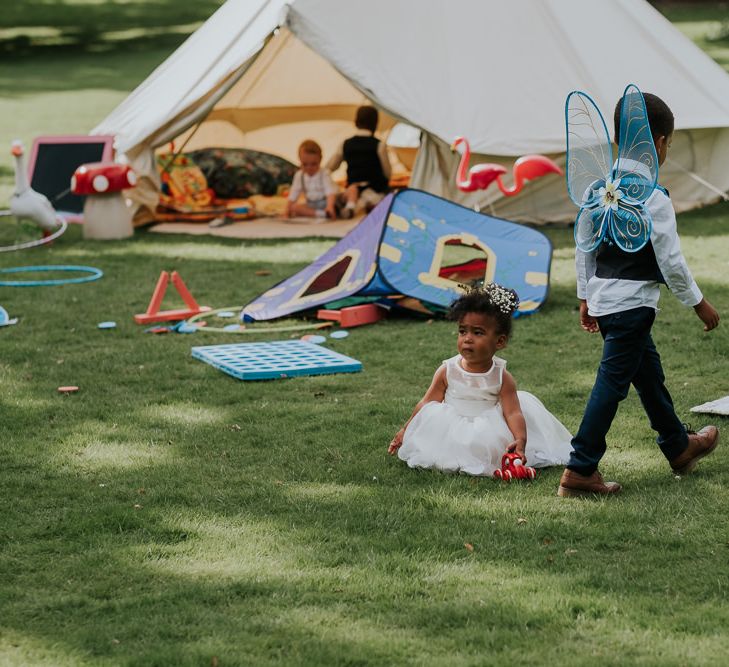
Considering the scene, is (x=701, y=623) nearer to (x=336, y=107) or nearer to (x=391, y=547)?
(x=391, y=547)

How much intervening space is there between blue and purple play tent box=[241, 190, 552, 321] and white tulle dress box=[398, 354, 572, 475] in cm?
Result: 239

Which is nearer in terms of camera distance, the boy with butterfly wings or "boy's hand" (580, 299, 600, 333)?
the boy with butterfly wings

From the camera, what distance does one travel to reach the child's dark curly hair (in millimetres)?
4785

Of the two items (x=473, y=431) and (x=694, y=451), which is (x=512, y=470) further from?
(x=694, y=451)

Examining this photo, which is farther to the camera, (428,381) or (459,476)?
(428,381)

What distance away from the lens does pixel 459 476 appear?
4.68 metres

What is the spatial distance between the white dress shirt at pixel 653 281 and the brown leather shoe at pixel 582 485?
550mm

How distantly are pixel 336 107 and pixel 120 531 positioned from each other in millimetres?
9864

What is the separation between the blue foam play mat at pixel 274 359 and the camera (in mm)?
6230

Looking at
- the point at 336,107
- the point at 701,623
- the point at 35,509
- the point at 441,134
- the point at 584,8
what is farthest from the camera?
the point at 336,107

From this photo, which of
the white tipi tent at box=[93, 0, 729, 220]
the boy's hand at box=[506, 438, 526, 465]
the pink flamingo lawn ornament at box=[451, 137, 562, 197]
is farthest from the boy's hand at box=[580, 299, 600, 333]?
the white tipi tent at box=[93, 0, 729, 220]

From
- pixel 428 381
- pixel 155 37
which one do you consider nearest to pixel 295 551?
pixel 428 381

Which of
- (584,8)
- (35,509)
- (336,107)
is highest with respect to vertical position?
(584,8)

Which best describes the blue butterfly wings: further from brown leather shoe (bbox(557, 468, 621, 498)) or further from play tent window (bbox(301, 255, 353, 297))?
play tent window (bbox(301, 255, 353, 297))
